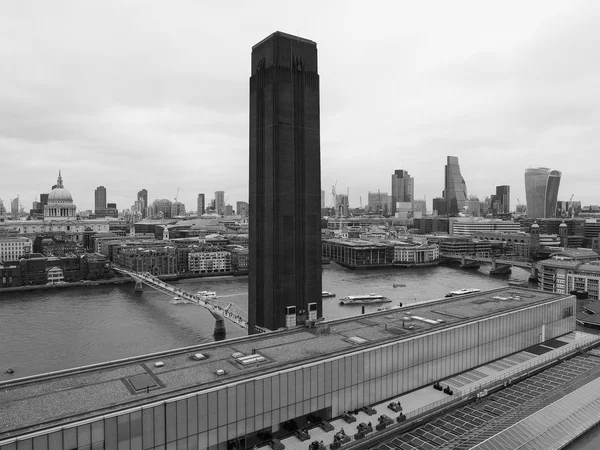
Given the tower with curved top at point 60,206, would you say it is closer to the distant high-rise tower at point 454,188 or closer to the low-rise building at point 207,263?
the low-rise building at point 207,263

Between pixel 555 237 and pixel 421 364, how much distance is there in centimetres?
8364

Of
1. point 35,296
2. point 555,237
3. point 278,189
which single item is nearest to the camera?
point 278,189

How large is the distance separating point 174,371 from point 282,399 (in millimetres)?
3273

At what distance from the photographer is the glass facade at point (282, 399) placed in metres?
10.1

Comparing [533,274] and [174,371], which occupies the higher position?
[174,371]

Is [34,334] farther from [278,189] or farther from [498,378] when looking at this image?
→ [498,378]

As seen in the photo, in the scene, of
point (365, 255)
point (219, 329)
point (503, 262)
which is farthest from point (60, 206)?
point (503, 262)

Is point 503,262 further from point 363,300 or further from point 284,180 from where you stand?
point 284,180

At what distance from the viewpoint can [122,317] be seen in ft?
112

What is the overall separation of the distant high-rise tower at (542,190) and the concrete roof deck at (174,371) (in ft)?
357

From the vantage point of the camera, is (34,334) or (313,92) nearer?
(313,92)

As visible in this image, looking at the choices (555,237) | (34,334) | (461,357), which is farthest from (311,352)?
(555,237)

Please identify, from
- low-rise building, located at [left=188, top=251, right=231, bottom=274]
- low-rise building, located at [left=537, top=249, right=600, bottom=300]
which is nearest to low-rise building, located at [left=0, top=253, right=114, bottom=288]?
low-rise building, located at [left=188, top=251, right=231, bottom=274]

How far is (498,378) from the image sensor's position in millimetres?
16953
